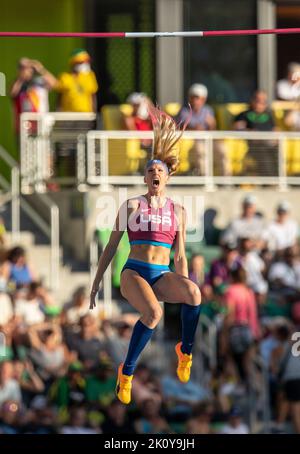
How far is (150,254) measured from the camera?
15523mm

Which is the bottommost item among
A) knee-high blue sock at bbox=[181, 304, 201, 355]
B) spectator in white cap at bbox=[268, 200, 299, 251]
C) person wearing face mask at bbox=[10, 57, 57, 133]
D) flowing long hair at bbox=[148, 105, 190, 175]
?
knee-high blue sock at bbox=[181, 304, 201, 355]

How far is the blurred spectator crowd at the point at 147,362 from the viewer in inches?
920

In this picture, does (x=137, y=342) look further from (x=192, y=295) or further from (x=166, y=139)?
(x=166, y=139)

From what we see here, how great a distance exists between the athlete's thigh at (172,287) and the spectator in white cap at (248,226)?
958 centimetres

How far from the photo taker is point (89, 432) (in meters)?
23.1

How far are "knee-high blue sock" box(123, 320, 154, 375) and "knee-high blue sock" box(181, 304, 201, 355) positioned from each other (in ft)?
0.89

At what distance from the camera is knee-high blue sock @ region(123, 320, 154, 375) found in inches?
616

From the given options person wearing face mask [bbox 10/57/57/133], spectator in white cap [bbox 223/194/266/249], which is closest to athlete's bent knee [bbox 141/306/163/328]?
spectator in white cap [bbox 223/194/266/249]

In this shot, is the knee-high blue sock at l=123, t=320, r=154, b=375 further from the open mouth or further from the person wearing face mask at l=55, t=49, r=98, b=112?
the person wearing face mask at l=55, t=49, r=98, b=112

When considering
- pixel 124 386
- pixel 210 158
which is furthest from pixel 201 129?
pixel 124 386

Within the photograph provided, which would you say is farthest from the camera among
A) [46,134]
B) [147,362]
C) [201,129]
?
[46,134]

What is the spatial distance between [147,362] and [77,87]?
436 cm

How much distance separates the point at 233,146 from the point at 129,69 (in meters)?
4.33
